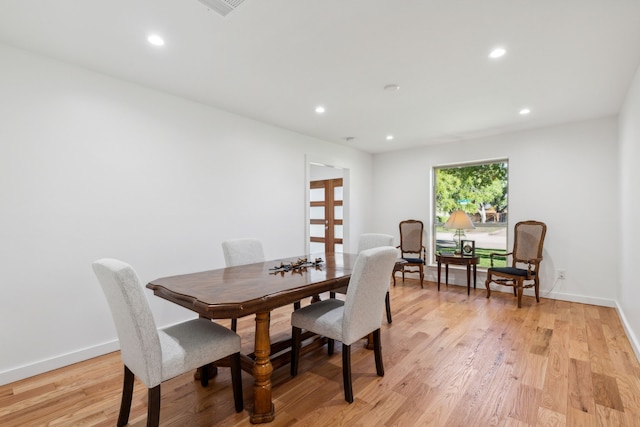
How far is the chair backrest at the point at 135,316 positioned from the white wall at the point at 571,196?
4.85 meters

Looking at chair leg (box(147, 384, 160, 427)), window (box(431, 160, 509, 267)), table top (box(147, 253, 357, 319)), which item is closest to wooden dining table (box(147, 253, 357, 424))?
table top (box(147, 253, 357, 319))

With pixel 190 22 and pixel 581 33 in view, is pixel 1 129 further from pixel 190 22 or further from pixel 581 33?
pixel 581 33

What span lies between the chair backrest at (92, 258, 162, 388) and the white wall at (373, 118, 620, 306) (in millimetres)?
4850

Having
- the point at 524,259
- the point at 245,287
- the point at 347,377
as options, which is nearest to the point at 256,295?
the point at 245,287

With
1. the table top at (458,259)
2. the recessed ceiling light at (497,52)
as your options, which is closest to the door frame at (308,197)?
the table top at (458,259)

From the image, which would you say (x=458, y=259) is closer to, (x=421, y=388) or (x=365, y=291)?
(x=421, y=388)

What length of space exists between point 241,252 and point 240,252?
0.04 ft

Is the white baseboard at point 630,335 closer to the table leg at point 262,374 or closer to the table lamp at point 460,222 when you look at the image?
the table lamp at point 460,222

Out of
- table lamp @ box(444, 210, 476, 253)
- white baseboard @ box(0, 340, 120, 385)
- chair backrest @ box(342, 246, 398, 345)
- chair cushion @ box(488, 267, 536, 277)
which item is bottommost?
white baseboard @ box(0, 340, 120, 385)

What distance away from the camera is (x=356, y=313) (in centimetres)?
198

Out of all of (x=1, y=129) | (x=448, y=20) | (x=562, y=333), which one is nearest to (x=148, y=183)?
(x=1, y=129)

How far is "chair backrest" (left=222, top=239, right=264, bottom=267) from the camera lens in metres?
2.84

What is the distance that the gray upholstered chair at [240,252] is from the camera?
2.84 metres

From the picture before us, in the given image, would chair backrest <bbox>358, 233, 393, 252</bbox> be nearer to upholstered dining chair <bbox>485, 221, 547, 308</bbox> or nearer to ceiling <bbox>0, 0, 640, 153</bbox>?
ceiling <bbox>0, 0, 640, 153</bbox>
